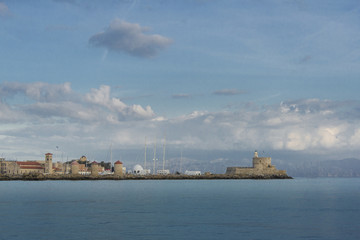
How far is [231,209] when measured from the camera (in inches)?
2223

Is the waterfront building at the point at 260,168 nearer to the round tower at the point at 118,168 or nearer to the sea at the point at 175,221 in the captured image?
the round tower at the point at 118,168

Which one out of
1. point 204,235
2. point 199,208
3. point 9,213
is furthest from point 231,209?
point 9,213

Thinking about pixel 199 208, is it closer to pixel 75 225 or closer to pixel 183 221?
pixel 183 221

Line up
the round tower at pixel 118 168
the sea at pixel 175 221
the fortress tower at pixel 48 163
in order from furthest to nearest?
the fortress tower at pixel 48 163, the round tower at pixel 118 168, the sea at pixel 175 221

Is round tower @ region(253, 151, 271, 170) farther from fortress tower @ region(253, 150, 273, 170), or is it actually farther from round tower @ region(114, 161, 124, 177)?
round tower @ region(114, 161, 124, 177)

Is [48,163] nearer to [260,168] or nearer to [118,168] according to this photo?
[118,168]

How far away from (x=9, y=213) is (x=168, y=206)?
1941 cm

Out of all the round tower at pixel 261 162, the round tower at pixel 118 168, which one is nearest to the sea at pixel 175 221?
the round tower at pixel 118 168

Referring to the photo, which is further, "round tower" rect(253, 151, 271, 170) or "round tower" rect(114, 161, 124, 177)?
"round tower" rect(253, 151, 271, 170)

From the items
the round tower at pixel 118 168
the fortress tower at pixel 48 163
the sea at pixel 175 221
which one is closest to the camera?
the sea at pixel 175 221

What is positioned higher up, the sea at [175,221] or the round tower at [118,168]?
the round tower at [118,168]

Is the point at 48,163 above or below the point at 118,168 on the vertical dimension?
above

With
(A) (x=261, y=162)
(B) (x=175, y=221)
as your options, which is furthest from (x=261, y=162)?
(B) (x=175, y=221)

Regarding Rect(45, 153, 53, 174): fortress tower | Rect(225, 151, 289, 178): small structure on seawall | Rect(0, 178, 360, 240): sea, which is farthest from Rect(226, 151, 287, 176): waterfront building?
Rect(0, 178, 360, 240): sea
